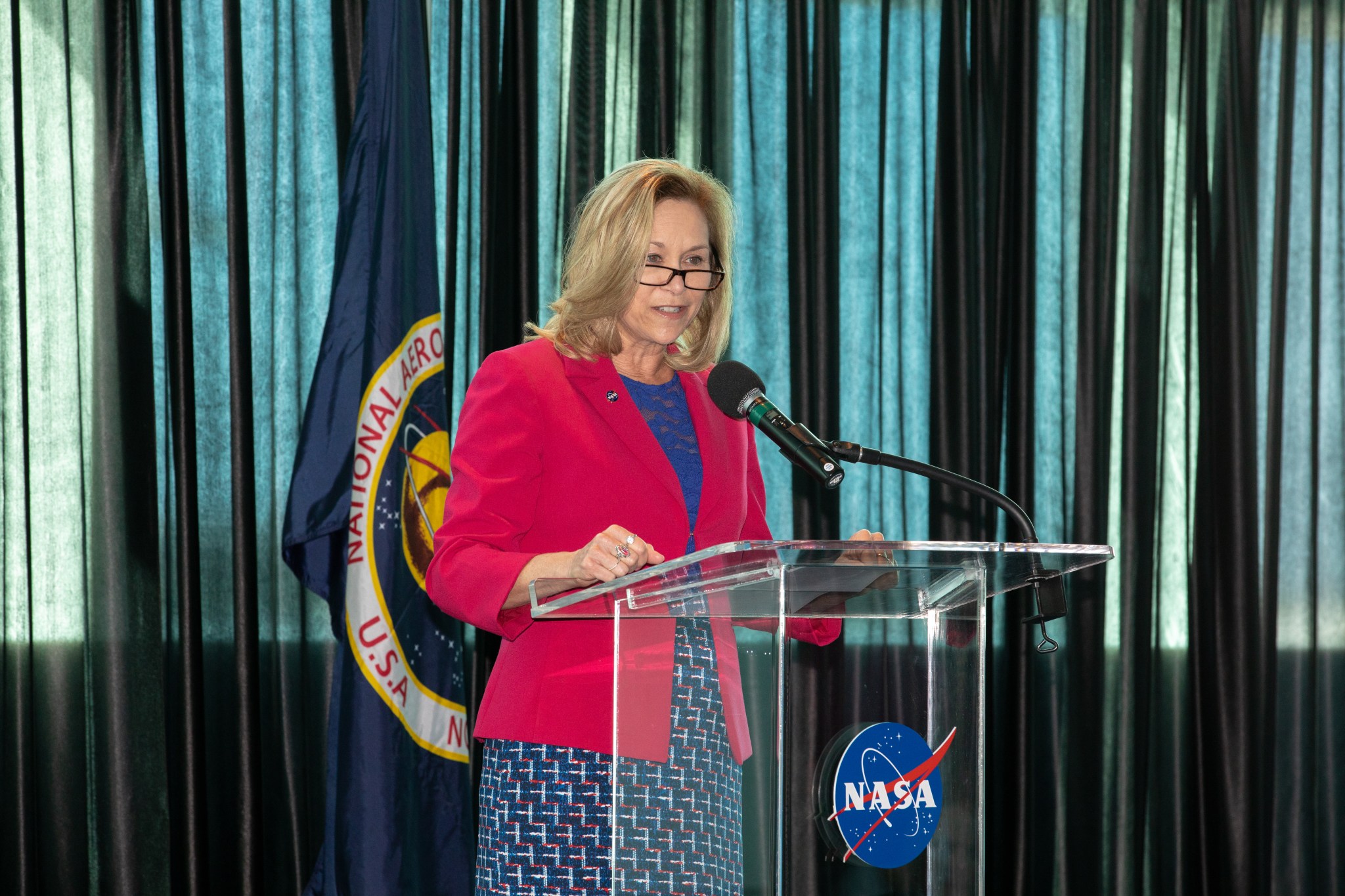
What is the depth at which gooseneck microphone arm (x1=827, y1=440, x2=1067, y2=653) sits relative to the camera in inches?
50.3

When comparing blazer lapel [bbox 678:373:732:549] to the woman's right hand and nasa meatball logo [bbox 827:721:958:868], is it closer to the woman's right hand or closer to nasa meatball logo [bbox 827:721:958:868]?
the woman's right hand

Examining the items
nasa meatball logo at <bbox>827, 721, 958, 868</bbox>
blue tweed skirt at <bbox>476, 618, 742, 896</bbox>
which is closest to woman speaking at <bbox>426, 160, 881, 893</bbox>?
blue tweed skirt at <bbox>476, 618, 742, 896</bbox>

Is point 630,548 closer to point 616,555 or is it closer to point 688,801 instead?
point 616,555

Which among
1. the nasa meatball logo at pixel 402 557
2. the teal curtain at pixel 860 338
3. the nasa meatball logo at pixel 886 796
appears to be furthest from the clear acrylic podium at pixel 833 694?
the teal curtain at pixel 860 338

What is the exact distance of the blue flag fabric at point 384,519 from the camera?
2.76 m

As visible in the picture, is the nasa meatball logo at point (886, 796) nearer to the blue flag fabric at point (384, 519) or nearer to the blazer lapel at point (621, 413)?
the blazer lapel at point (621, 413)

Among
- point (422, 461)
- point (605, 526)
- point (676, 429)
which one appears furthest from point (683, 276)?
point (422, 461)

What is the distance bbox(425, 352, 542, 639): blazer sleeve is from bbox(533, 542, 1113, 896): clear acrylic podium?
0.23m

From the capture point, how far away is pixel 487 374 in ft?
5.32

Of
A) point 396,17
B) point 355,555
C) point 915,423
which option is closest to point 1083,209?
point 915,423

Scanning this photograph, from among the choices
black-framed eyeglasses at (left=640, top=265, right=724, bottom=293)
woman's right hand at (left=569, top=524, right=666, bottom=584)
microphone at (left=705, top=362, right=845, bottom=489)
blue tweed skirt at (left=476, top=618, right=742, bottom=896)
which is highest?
black-framed eyeglasses at (left=640, top=265, right=724, bottom=293)

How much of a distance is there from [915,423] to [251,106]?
7.03ft

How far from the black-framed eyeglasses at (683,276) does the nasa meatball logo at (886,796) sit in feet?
2.60

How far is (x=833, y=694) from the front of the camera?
44.8 inches
